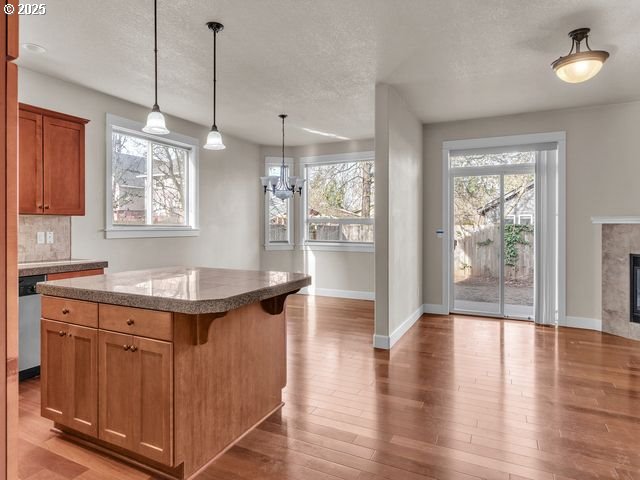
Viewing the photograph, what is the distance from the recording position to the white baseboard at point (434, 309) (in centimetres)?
553

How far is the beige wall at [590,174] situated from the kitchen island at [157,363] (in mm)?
4156

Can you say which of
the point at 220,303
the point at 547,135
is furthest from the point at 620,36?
the point at 220,303

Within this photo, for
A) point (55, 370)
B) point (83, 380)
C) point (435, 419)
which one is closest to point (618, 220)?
point (435, 419)

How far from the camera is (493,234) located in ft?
17.5

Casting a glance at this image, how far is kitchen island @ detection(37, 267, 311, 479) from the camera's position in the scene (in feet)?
5.96

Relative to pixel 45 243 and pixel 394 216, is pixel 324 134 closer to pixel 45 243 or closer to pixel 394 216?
pixel 394 216

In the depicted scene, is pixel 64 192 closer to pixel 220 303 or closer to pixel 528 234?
pixel 220 303

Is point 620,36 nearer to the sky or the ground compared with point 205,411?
nearer to the sky

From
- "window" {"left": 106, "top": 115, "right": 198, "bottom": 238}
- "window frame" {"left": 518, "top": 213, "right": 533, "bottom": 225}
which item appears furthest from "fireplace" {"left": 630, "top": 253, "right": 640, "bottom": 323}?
"window" {"left": 106, "top": 115, "right": 198, "bottom": 238}

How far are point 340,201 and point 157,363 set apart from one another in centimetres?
532

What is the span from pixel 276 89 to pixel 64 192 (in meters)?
2.39

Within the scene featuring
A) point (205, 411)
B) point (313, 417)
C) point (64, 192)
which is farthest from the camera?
point (64, 192)

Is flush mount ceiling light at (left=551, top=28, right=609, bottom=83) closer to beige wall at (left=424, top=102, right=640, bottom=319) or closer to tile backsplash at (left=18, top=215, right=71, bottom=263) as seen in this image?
beige wall at (left=424, top=102, right=640, bottom=319)

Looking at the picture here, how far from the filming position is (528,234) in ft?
16.9
